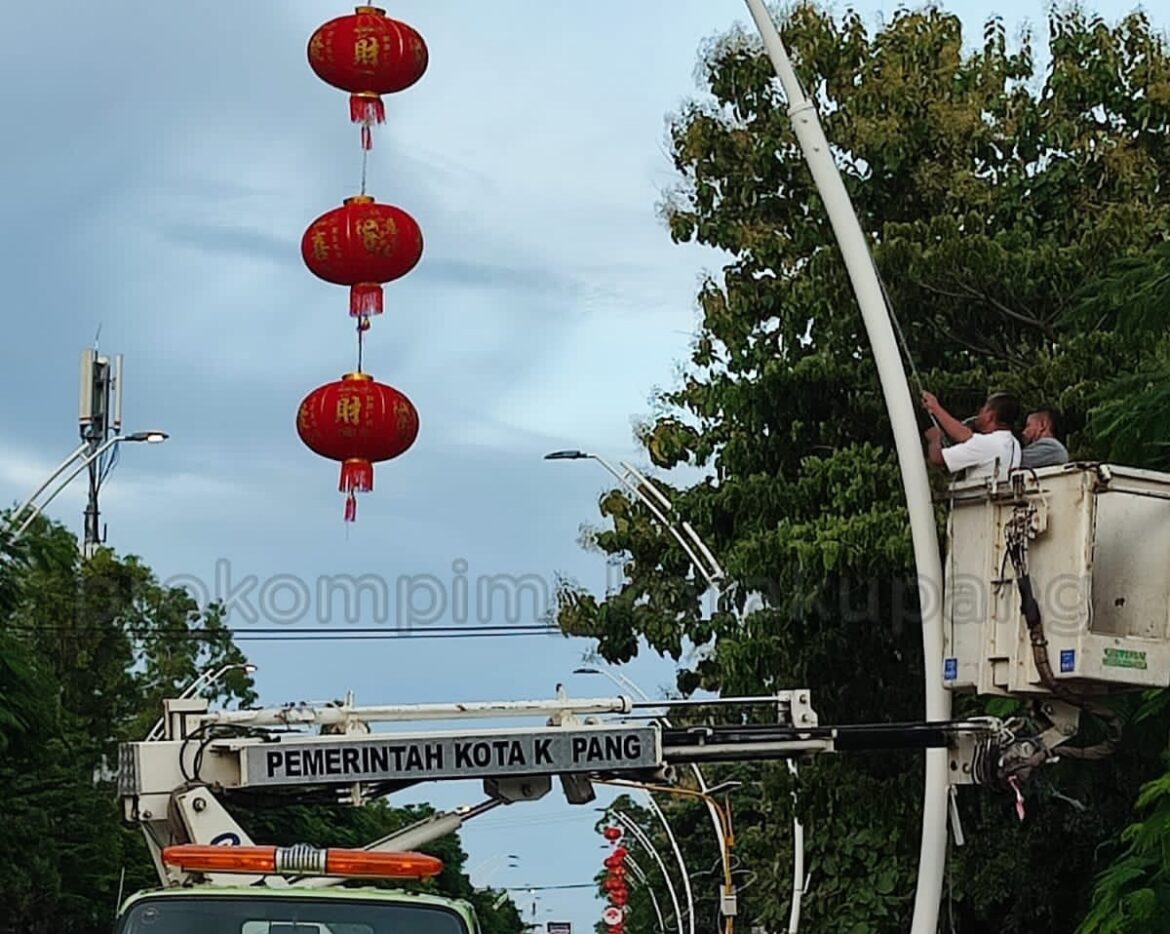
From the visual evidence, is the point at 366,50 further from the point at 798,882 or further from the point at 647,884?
the point at 647,884

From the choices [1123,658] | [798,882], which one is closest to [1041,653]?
[1123,658]

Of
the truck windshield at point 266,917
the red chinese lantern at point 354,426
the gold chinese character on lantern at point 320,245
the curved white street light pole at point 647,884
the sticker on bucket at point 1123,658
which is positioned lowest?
the curved white street light pole at point 647,884

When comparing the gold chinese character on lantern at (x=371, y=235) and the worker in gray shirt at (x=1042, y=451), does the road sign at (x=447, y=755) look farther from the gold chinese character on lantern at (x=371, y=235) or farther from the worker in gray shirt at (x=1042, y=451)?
the gold chinese character on lantern at (x=371, y=235)

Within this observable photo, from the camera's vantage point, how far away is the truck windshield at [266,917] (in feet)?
35.1

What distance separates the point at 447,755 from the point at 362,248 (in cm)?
679

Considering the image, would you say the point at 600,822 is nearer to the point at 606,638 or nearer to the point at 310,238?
the point at 606,638

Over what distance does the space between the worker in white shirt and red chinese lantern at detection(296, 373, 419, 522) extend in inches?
242

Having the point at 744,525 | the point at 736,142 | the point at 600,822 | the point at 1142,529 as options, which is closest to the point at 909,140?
the point at 736,142

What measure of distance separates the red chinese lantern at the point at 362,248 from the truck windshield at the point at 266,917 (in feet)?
28.7

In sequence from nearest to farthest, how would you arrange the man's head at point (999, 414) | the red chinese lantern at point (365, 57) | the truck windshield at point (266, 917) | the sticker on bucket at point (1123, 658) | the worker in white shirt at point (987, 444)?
the truck windshield at point (266, 917) → the sticker on bucket at point (1123, 658) → the worker in white shirt at point (987, 444) → the man's head at point (999, 414) → the red chinese lantern at point (365, 57)

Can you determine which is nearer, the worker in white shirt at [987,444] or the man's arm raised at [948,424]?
the worker in white shirt at [987,444]

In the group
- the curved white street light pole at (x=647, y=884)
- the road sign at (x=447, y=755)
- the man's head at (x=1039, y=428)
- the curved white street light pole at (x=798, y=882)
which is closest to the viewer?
the road sign at (x=447, y=755)

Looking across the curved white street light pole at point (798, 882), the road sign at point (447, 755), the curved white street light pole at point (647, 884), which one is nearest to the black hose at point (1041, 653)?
the road sign at point (447, 755)

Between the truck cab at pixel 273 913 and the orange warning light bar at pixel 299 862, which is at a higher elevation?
the orange warning light bar at pixel 299 862
